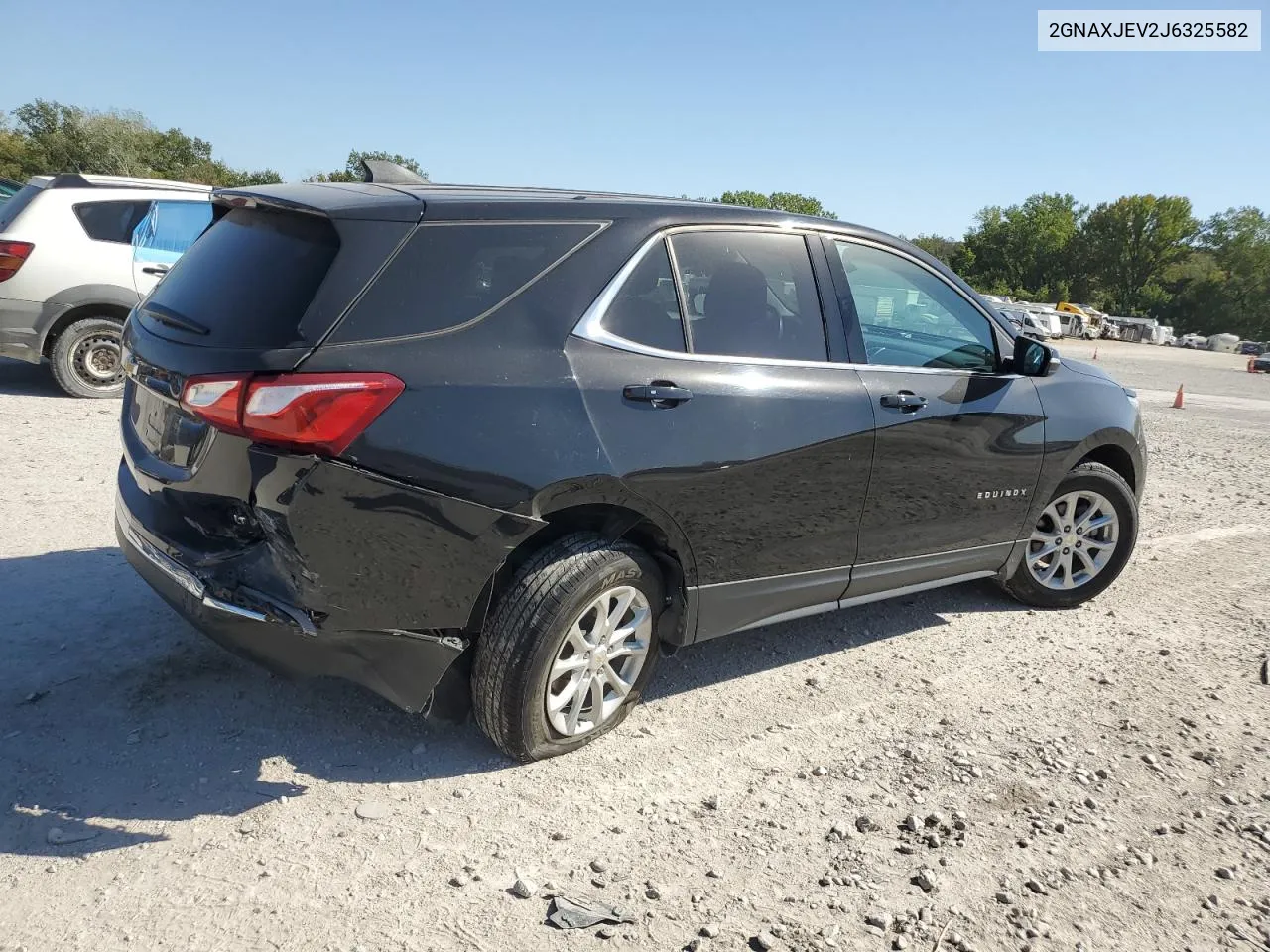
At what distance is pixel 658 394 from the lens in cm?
326

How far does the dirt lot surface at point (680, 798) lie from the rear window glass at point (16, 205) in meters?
4.93

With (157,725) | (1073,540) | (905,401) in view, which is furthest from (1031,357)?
(157,725)

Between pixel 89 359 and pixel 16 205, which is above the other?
pixel 16 205

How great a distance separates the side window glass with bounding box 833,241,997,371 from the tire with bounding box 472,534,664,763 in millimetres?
1512

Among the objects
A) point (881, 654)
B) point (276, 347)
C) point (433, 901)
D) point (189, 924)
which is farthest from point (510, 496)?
point (881, 654)

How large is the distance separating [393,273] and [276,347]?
0.41m

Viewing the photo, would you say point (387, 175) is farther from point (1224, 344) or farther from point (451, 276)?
point (1224, 344)

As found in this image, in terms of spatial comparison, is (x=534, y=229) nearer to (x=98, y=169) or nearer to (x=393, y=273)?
(x=393, y=273)

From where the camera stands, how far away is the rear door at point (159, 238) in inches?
341

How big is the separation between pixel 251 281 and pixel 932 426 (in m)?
2.75

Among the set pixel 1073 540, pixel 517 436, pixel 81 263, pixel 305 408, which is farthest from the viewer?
pixel 81 263

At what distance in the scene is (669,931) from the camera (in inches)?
101

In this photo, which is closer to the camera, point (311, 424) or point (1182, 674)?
point (311, 424)

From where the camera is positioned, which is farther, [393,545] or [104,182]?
[104,182]
